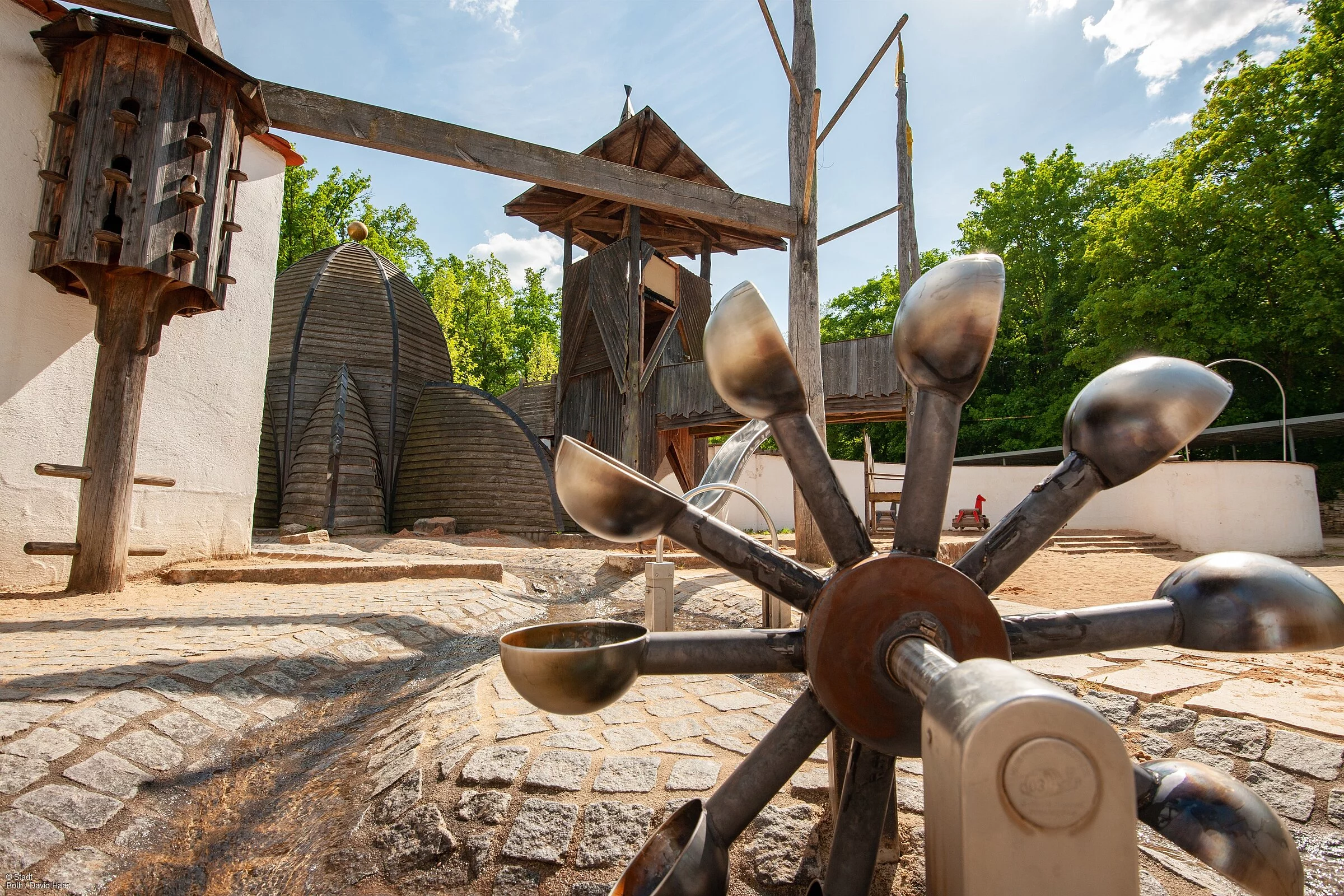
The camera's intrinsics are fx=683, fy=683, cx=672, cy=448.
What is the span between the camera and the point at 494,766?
2.27 meters

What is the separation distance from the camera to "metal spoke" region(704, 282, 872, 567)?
3.77ft

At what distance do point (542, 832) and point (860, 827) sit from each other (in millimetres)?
1249

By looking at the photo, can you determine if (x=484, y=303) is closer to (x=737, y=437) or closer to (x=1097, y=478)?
(x=737, y=437)

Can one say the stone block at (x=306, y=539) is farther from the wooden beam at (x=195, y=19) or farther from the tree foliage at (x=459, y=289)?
the tree foliage at (x=459, y=289)

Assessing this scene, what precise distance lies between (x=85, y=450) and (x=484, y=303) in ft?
102

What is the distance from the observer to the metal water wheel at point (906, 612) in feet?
3.11

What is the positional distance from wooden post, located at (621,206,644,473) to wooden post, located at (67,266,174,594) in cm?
977

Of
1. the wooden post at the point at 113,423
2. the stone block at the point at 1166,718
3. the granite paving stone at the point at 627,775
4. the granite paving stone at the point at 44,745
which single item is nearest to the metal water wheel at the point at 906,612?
the granite paving stone at the point at 627,775

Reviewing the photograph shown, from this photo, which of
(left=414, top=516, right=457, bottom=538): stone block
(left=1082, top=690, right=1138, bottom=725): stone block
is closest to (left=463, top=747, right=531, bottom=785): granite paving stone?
(left=1082, top=690, right=1138, bottom=725): stone block

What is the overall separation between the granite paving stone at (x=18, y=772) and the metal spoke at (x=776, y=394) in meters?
2.63

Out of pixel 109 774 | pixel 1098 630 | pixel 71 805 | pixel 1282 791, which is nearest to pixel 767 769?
pixel 1098 630

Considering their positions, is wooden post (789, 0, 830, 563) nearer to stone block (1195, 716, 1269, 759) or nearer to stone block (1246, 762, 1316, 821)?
stone block (1195, 716, 1269, 759)

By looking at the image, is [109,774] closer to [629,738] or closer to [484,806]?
[484,806]

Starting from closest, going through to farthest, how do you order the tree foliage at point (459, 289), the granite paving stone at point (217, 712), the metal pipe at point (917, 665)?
1. the metal pipe at point (917, 665)
2. the granite paving stone at point (217, 712)
3. the tree foliage at point (459, 289)
